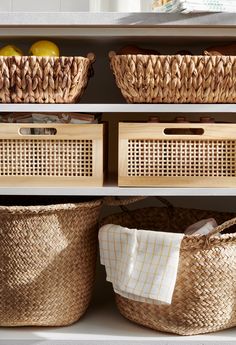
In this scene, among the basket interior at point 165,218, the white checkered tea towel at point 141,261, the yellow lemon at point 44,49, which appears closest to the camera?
the white checkered tea towel at point 141,261

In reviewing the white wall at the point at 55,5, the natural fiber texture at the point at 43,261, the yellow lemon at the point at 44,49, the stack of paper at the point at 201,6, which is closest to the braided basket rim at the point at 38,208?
the natural fiber texture at the point at 43,261

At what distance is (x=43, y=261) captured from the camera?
5.57 ft

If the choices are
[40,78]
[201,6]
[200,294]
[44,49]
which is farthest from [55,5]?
[200,294]

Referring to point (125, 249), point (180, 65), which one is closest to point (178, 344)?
point (125, 249)

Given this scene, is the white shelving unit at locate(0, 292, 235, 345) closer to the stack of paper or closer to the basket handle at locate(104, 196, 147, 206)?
the basket handle at locate(104, 196, 147, 206)

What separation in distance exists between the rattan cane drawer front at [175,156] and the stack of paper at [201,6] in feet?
1.05

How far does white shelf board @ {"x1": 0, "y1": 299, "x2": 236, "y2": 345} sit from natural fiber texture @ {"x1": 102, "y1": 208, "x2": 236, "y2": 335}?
0.03 meters

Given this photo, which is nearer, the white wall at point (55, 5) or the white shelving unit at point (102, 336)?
the white shelving unit at point (102, 336)

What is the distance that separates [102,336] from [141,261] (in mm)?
252

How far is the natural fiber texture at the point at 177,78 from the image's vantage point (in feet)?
5.43

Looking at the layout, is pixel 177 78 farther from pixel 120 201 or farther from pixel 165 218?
pixel 165 218

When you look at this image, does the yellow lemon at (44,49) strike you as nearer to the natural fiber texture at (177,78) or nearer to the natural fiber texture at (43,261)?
the natural fiber texture at (177,78)

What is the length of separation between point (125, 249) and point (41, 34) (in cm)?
67

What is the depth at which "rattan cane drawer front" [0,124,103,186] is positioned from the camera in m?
1.72
